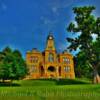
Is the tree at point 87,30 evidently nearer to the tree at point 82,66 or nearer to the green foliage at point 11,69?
the tree at point 82,66

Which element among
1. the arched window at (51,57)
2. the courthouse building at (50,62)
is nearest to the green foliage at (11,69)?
the courthouse building at (50,62)

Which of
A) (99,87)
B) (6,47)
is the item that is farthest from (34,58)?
(99,87)

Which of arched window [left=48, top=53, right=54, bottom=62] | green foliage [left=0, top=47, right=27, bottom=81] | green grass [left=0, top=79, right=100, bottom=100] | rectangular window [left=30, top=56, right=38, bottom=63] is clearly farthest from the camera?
arched window [left=48, top=53, right=54, bottom=62]

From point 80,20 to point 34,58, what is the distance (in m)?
44.9

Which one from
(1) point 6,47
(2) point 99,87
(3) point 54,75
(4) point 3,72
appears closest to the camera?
(2) point 99,87

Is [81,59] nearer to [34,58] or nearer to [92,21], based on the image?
[92,21]

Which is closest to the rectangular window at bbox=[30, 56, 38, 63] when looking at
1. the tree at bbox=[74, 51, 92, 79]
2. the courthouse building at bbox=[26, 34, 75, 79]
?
the courthouse building at bbox=[26, 34, 75, 79]

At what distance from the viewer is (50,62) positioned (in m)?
113

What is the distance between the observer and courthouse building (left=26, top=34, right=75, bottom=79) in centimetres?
11200

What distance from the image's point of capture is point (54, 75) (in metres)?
112

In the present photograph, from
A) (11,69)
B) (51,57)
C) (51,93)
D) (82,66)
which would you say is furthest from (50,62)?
(51,93)

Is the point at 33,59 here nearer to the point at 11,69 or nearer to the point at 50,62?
the point at 50,62

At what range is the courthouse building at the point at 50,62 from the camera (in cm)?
11200

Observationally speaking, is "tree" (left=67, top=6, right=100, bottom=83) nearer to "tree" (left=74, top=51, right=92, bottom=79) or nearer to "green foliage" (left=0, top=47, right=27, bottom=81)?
"tree" (left=74, top=51, right=92, bottom=79)
